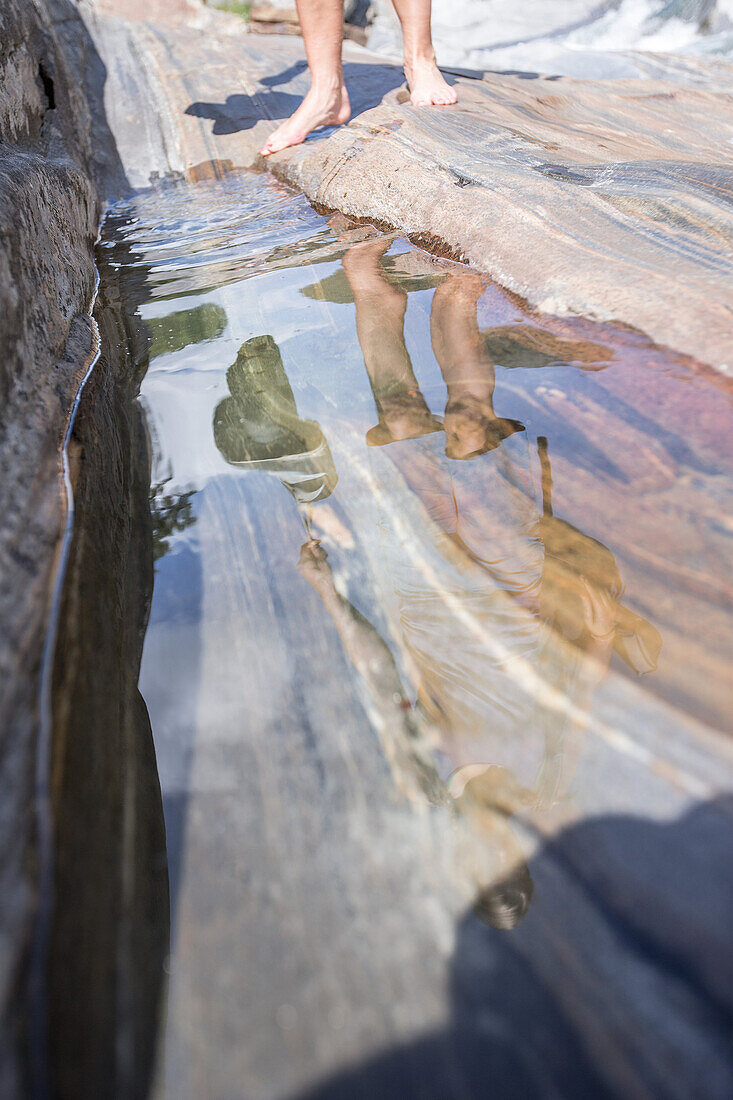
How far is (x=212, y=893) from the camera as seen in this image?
0.59 m

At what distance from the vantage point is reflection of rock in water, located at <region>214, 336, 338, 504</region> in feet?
3.54

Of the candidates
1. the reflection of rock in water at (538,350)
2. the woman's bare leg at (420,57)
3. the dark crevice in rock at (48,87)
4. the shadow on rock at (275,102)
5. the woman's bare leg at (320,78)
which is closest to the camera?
the reflection of rock in water at (538,350)

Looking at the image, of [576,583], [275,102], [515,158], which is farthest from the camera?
[275,102]

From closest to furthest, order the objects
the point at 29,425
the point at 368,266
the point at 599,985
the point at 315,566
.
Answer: the point at 599,985 → the point at 315,566 → the point at 29,425 → the point at 368,266

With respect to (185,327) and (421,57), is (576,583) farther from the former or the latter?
(421,57)

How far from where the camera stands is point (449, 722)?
694 millimetres

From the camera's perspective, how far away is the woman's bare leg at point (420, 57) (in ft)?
9.62

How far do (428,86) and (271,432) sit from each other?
271 cm

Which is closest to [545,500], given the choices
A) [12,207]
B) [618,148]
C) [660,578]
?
[660,578]

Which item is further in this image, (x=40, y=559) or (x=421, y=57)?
(x=421, y=57)

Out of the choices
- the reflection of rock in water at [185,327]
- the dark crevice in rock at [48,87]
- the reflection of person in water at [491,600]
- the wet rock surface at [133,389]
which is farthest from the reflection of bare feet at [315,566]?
the dark crevice in rock at [48,87]

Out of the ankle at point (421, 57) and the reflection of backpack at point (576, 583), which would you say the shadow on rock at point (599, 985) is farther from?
the ankle at point (421, 57)

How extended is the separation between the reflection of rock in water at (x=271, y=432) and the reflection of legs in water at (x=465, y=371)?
0.22 m

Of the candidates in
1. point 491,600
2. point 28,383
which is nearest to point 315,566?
point 491,600
